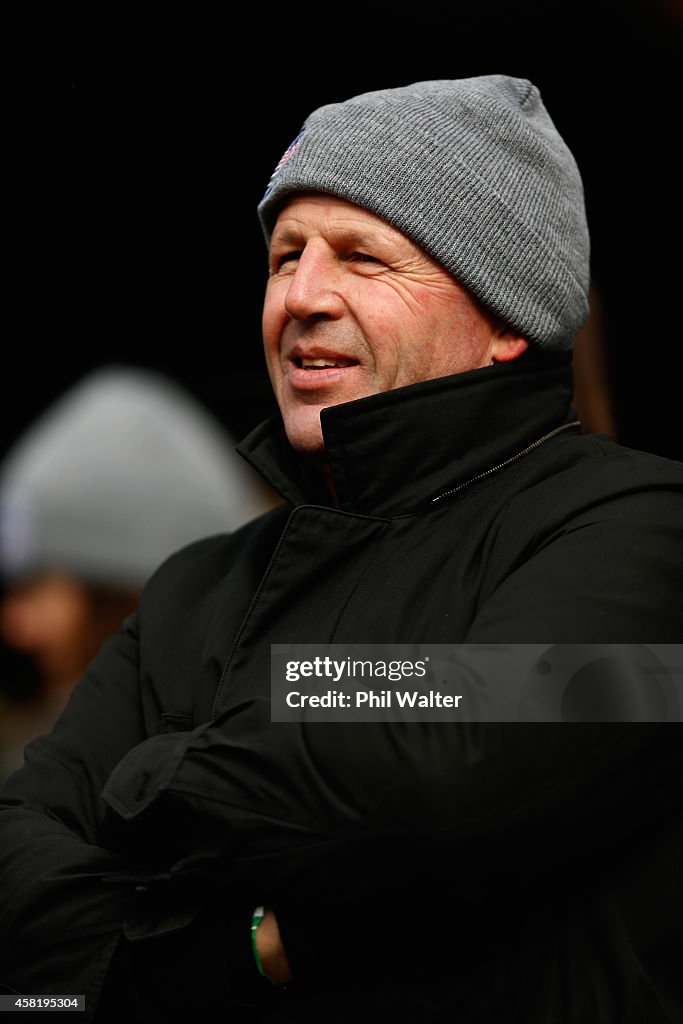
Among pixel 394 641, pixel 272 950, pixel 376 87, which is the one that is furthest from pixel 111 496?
pixel 376 87

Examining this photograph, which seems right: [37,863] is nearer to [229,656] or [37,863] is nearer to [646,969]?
[229,656]

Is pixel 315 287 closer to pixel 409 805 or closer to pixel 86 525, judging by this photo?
pixel 409 805

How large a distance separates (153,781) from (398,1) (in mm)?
3102

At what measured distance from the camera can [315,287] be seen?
2.15 m

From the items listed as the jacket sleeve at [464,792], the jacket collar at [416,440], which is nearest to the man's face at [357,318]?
the jacket collar at [416,440]

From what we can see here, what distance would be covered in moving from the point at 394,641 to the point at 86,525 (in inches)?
55.5

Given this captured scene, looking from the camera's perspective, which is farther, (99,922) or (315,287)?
(315,287)

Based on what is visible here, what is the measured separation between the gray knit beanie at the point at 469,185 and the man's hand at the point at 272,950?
109 cm

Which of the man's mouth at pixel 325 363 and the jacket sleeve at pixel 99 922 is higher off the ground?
the man's mouth at pixel 325 363

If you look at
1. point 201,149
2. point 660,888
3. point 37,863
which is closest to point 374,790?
point 660,888

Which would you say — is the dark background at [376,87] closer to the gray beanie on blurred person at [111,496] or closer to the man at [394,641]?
the gray beanie on blurred person at [111,496]

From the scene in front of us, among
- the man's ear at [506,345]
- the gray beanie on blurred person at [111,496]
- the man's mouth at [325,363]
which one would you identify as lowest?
the gray beanie on blurred person at [111,496]

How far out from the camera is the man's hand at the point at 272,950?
1685 millimetres

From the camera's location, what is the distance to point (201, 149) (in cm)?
457
